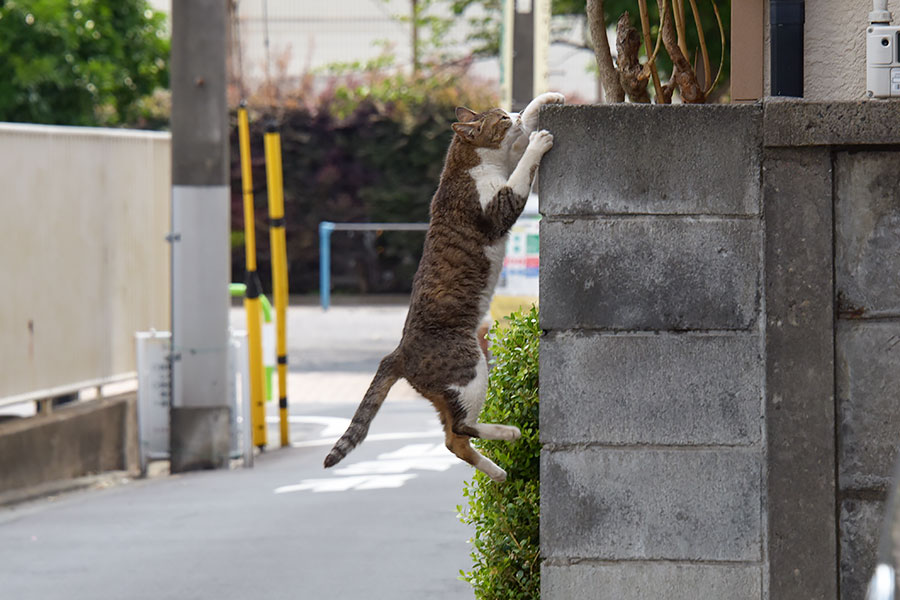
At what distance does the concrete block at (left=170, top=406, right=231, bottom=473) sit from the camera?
1005cm

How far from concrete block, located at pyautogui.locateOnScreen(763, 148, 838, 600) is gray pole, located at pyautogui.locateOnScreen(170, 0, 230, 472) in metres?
6.82

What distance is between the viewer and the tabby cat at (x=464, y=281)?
4113mm

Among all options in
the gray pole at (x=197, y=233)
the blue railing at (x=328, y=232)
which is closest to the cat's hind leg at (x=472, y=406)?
the gray pole at (x=197, y=233)

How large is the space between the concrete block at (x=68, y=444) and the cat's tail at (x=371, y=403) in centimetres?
550

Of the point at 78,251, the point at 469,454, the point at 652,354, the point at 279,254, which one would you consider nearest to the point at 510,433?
the point at 469,454

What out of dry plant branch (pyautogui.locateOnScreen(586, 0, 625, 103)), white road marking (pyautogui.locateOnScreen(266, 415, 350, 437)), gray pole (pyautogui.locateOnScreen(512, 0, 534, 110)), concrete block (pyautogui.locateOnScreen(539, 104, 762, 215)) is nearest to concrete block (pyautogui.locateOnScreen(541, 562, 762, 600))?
concrete block (pyautogui.locateOnScreen(539, 104, 762, 215))

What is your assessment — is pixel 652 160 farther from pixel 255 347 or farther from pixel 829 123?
pixel 255 347

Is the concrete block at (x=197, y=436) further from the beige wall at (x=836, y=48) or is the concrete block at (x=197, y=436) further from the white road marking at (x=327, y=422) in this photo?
the beige wall at (x=836, y=48)

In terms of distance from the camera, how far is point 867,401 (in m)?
3.79

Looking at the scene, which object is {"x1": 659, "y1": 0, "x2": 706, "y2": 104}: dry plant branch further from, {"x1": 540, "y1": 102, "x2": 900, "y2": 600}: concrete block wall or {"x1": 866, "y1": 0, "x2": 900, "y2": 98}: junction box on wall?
{"x1": 540, "y1": 102, "x2": 900, "y2": 600}: concrete block wall

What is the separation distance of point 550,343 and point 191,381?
6.61 meters

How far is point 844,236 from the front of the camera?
12.4 ft

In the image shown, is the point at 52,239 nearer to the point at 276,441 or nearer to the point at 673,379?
the point at 276,441

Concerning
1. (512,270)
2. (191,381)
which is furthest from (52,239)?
(512,270)
